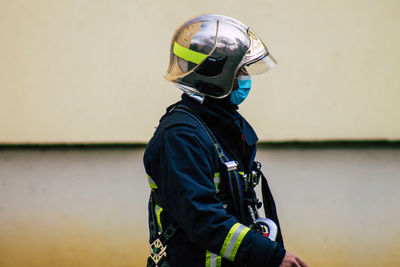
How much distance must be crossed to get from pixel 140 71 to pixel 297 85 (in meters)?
1.11

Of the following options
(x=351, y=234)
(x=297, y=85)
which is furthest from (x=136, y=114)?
(x=351, y=234)

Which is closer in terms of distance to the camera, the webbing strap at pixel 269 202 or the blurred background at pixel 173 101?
the webbing strap at pixel 269 202

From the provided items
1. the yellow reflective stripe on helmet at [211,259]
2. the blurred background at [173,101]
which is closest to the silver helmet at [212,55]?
the yellow reflective stripe on helmet at [211,259]

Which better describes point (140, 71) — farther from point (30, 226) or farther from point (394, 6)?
point (394, 6)

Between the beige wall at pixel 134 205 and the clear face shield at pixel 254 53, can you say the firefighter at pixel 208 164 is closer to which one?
the clear face shield at pixel 254 53

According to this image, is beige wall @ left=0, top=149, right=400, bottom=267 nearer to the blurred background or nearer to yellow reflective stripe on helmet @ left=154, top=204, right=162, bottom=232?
the blurred background

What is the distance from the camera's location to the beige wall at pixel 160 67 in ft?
9.68

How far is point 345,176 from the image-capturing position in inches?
123

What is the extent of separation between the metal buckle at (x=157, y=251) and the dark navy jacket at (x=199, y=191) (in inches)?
1.0

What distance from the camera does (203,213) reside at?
1457 mm

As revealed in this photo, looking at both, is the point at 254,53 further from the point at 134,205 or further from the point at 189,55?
the point at 134,205

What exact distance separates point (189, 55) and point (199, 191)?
23.7 inches

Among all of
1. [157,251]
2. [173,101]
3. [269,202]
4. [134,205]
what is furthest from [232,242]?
[134,205]

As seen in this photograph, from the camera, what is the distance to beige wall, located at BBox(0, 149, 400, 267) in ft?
10.2
